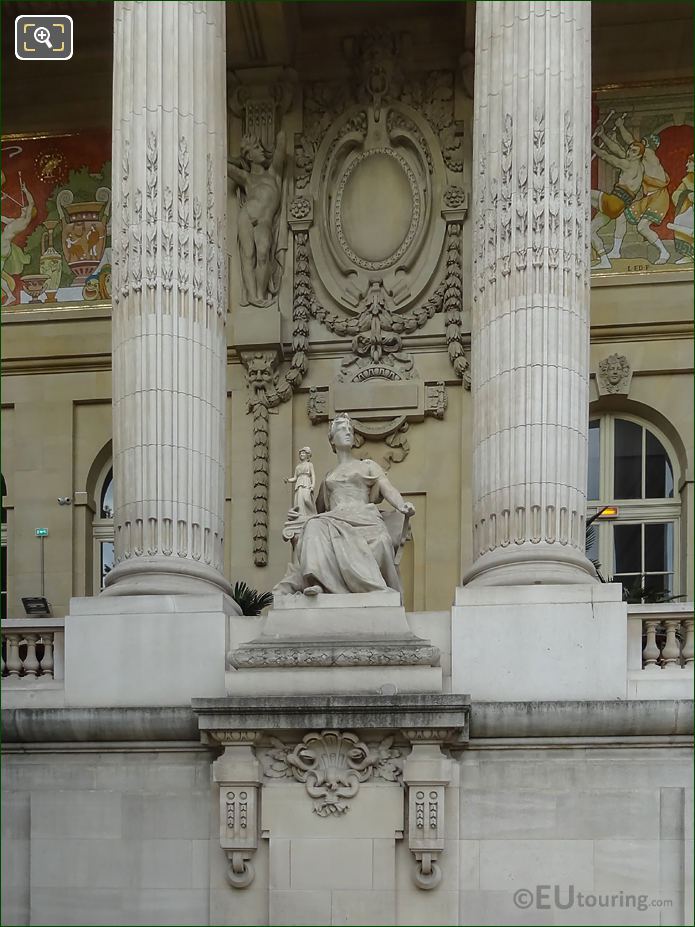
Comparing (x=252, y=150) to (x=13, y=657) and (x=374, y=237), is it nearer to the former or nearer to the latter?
(x=374, y=237)

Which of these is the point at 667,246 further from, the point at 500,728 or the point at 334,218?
the point at 500,728

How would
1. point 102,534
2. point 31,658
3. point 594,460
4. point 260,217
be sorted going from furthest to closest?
1. point 102,534
2. point 260,217
3. point 594,460
4. point 31,658

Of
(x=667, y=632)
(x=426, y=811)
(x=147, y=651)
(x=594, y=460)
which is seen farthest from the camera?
(x=594, y=460)

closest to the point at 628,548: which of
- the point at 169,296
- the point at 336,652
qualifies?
the point at 336,652

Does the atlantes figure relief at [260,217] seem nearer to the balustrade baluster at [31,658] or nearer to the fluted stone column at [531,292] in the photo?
the fluted stone column at [531,292]

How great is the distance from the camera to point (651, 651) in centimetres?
2405

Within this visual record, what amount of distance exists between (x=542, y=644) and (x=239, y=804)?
12.5ft

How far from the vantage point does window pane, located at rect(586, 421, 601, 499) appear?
32.1 metres

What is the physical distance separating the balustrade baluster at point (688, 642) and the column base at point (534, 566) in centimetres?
118

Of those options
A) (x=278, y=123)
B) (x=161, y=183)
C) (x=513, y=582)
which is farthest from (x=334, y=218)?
(x=513, y=582)

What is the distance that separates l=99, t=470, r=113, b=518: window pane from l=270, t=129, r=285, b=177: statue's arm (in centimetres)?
535

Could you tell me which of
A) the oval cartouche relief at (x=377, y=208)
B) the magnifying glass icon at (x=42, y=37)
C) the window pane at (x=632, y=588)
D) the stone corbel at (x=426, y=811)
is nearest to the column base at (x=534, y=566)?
the stone corbel at (x=426, y=811)

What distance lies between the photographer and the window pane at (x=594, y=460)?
32.1m

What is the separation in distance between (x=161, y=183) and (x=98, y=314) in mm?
7479
